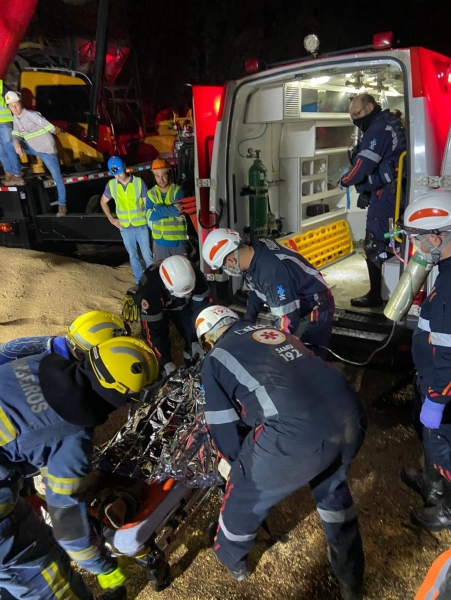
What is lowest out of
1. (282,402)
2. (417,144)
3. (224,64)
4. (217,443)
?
(217,443)

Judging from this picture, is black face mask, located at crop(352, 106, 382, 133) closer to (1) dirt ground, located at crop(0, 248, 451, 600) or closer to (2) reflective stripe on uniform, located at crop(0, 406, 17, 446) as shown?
(1) dirt ground, located at crop(0, 248, 451, 600)

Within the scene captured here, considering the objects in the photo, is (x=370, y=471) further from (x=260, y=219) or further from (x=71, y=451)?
(x=260, y=219)

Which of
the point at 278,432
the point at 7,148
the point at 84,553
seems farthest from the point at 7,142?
the point at 278,432

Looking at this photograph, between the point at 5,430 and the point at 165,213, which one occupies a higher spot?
the point at 165,213

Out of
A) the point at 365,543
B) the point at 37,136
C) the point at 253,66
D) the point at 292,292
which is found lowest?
the point at 365,543

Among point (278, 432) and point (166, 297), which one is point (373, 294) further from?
point (278, 432)

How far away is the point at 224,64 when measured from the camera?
18688 millimetres

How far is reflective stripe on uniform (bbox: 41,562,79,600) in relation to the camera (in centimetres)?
196

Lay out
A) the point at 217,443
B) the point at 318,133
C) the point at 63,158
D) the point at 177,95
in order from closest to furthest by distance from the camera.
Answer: the point at 217,443, the point at 318,133, the point at 63,158, the point at 177,95

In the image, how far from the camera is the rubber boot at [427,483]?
259 centimetres

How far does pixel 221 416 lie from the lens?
214cm

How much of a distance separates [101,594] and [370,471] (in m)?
1.74

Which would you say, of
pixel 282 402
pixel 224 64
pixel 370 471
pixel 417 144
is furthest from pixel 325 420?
pixel 224 64

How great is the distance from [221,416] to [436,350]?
3.67 ft
